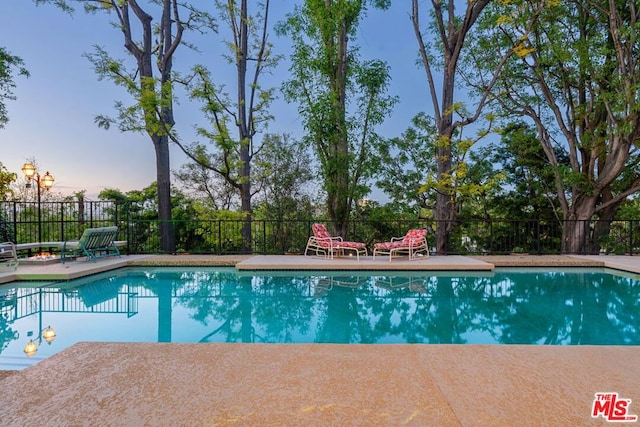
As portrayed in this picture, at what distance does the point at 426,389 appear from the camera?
2043mm

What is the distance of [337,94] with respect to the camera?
9211mm

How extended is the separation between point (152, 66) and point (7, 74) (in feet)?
12.6

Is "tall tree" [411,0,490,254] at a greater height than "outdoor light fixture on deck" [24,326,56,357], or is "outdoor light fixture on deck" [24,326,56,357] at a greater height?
"tall tree" [411,0,490,254]

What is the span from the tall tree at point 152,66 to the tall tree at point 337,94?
339cm

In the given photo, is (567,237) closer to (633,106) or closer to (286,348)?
(633,106)

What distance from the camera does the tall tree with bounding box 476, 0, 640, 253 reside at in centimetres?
818

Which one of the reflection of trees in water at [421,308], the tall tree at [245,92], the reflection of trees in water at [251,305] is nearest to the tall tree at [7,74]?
the tall tree at [245,92]

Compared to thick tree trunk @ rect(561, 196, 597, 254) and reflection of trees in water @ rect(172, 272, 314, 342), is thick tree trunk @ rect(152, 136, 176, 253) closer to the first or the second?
reflection of trees in water @ rect(172, 272, 314, 342)

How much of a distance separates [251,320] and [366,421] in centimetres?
287

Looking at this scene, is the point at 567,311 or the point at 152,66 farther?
the point at 152,66

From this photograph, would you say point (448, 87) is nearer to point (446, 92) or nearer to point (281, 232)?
point (446, 92)

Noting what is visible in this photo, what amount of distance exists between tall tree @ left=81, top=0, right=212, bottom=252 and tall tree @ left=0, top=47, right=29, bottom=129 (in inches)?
89.7

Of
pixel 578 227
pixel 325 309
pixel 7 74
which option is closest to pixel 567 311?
pixel 325 309

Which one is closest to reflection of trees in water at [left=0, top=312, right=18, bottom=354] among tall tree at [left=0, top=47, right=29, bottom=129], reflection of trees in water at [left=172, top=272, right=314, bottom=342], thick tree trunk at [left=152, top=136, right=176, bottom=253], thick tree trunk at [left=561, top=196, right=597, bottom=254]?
reflection of trees in water at [left=172, top=272, right=314, bottom=342]
